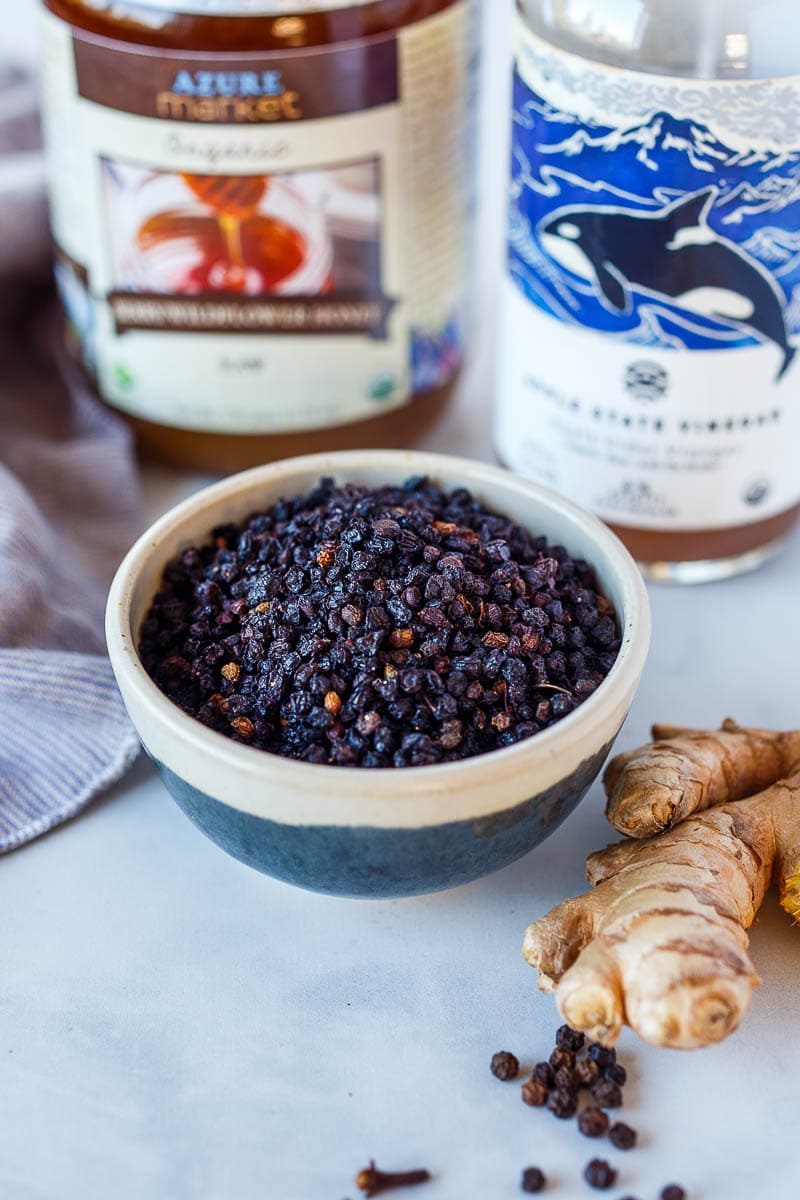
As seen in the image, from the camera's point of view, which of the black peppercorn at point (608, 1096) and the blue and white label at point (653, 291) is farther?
the blue and white label at point (653, 291)

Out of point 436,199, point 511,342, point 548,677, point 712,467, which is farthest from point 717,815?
point 436,199

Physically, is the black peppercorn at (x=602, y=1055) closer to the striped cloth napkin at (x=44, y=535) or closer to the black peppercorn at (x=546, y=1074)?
the black peppercorn at (x=546, y=1074)

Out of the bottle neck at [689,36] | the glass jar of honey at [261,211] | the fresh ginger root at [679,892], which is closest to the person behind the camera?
the fresh ginger root at [679,892]

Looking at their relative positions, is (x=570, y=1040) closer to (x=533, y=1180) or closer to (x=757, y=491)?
(x=533, y=1180)

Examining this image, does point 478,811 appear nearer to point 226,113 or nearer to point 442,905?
point 442,905

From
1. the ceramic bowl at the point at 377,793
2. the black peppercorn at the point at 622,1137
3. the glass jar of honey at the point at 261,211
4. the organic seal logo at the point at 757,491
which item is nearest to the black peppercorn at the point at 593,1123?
the black peppercorn at the point at 622,1137
